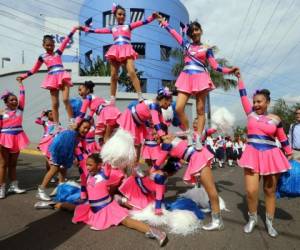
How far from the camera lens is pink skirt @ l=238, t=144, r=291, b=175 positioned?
405 centimetres

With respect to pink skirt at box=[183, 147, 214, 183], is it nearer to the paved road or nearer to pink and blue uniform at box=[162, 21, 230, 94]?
the paved road

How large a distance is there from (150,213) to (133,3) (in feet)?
106

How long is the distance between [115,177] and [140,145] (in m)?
1.28

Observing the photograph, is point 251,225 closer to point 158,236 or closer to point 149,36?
point 158,236

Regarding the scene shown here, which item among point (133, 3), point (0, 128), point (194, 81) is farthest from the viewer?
point (133, 3)

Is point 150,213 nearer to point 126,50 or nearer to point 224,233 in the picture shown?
point 224,233

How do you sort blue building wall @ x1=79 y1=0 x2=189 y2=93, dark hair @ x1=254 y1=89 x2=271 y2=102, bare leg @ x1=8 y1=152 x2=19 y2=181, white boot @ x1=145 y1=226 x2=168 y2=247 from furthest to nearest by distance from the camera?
blue building wall @ x1=79 y1=0 x2=189 y2=93, bare leg @ x1=8 y1=152 x2=19 y2=181, dark hair @ x1=254 y1=89 x2=271 y2=102, white boot @ x1=145 y1=226 x2=168 y2=247

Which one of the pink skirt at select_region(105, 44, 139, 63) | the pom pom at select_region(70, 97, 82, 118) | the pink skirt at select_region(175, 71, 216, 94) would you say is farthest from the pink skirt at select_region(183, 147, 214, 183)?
the pom pom at select_region(70, 97, 82, 118)

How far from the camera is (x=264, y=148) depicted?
13.5ft

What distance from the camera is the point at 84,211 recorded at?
4.46 meters

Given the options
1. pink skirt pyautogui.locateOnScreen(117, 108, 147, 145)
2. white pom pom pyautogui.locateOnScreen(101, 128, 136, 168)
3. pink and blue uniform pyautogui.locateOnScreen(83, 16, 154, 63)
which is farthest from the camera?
pink and blue uniform pyautogui.locateOnScreen(83, 16, 154, 63)

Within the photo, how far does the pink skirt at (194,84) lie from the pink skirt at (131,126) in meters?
1.20

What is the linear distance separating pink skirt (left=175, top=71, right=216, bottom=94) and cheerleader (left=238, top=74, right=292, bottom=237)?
0.90m

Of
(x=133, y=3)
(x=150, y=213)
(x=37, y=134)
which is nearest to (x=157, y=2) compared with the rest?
(x=133, y=3)
